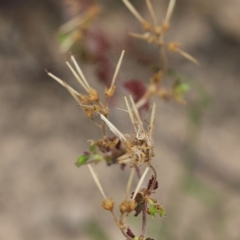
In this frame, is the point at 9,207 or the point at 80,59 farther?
the point at 9,207

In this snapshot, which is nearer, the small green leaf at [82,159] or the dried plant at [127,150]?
the dried plant at [127,150]

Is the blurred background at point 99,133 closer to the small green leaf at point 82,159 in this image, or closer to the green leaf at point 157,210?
the small green leaf at point 82,159

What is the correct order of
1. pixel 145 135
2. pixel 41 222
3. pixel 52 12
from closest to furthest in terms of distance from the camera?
pixel 145 135
pixel 41 222
pixel 52 12

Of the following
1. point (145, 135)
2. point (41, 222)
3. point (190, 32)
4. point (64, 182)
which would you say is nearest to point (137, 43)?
point (190, 32)

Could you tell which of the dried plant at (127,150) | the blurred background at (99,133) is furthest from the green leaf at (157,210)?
the blurred background at (99,133)

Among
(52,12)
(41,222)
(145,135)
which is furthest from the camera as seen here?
(52,12)

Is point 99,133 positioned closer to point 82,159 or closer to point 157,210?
point 82,159

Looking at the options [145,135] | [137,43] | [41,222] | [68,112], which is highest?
[137,43]

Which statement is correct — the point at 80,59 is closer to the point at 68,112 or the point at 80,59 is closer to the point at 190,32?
the point at 68,112

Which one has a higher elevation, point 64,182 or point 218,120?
point 218,120
